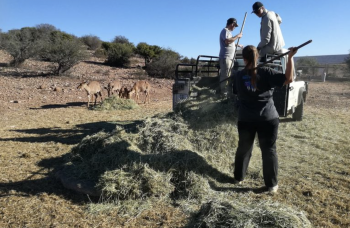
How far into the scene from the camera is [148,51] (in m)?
28.0

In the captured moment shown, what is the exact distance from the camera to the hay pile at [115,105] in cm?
1168

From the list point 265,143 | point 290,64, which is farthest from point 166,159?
point 290,64

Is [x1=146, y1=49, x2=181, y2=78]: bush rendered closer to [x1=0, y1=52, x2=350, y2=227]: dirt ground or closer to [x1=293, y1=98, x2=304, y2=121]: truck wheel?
[x1=0, y1=52, x2=350, y2=227]: dirt ground

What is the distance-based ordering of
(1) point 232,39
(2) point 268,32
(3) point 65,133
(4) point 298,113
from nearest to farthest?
(2) point 268,32
(1) point 232,39
(3) point 65,133
(4) point 298,113

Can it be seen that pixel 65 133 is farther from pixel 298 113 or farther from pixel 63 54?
pixel 63 54

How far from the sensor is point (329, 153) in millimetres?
5934

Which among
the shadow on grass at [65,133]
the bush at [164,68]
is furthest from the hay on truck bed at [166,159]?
the bush at [164,68]

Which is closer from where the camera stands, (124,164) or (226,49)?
(124,164)

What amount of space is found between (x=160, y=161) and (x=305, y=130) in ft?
16.0

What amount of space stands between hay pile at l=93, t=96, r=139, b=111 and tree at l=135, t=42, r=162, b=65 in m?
16.1

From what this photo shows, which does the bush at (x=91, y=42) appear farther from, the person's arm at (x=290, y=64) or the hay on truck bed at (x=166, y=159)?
the person's arm at (x=290, y=64)

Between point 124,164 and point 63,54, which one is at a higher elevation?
point 63,54

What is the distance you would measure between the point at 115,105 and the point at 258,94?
28.4ft

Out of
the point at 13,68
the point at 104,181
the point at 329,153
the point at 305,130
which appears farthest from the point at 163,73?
the point at 104,181
